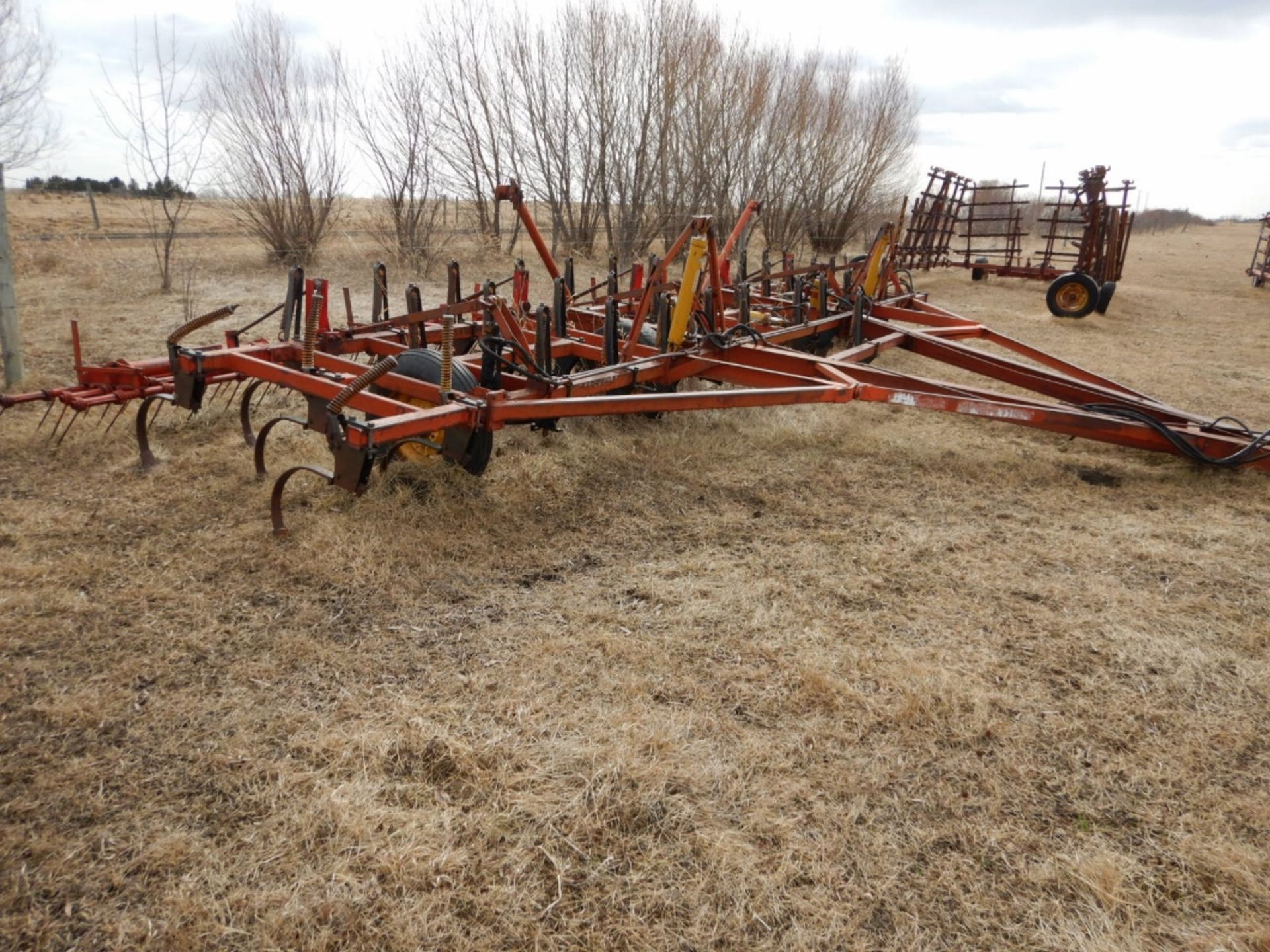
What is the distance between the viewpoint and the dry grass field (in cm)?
Answer: 175

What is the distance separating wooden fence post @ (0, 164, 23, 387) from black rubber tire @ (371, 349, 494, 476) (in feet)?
10.6

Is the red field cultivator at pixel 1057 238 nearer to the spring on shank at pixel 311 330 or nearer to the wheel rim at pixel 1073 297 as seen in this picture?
the wheel rim at pixel 1073 297

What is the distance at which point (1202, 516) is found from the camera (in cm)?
388

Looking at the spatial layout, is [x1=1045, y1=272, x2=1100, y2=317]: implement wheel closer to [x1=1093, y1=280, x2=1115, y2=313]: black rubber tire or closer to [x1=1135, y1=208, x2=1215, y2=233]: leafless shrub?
[x1=1093, y1=280, x2=1115, y2=313]: black rubber tire

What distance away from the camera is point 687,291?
15.1 feet

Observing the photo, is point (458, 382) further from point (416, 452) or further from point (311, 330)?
point (311, 330)

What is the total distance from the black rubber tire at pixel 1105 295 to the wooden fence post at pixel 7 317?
11.8 meters

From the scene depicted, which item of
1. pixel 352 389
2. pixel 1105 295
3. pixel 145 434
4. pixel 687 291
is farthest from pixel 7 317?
pixel 1105 295

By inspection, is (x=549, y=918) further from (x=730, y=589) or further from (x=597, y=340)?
(x=597, y=340)

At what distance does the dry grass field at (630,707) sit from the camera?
1755mm

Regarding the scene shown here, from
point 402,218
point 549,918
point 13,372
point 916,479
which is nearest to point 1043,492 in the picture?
point 916,479

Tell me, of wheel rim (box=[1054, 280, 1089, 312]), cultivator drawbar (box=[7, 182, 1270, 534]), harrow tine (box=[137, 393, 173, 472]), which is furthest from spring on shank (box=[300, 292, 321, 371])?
wheel rim (box=[1054, 280, 1089, 312])

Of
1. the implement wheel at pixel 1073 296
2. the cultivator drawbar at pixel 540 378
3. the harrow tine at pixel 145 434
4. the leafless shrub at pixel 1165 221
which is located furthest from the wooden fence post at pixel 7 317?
the leafless shrub at pixel 1165 221

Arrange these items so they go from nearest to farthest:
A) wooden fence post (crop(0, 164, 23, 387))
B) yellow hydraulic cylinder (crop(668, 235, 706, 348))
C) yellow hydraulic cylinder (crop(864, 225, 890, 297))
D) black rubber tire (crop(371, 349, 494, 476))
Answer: black rubber tire (crop(371, 349, 494, 476)), yellow hydraulic cylinder (crop(668, 235, 706, 348)), wooden fence post (crop(0, 164, 23, 387)), yellow hydraulic cylinder (crop(864, 225, 890, 297))
